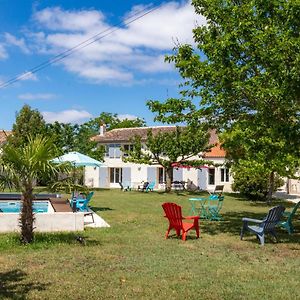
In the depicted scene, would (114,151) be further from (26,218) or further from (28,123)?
(26,218)

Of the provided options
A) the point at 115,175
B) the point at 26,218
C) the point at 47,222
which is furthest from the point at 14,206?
the point at 115,175

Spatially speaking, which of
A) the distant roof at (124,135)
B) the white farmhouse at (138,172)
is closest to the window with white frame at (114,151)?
the white farmhouse at (138,172)

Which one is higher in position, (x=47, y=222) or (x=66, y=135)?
(x=66, y=135)

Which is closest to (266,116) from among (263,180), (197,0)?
(197,0)

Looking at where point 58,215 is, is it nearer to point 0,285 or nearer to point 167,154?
point 0,285

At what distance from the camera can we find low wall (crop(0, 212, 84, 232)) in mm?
12523

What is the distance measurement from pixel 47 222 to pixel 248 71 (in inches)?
283

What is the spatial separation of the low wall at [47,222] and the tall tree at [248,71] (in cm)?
420

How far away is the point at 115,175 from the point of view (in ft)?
160

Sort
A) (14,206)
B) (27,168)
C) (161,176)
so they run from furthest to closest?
(161,176) < (14,206) < (27,168)

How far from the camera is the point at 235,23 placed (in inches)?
460

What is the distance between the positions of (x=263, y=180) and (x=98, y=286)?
26.4m

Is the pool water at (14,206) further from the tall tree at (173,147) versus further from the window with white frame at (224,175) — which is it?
the window with white frame at (224,175)

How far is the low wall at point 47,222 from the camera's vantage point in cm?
1252
